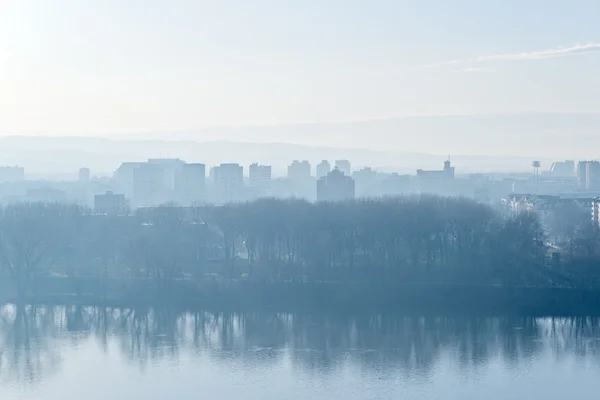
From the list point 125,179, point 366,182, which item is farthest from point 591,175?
point 125,179

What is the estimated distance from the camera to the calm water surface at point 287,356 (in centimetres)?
1190

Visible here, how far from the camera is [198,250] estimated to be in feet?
68.1

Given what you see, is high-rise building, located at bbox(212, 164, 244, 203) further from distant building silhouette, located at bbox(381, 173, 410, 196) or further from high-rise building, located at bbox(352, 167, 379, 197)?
distant building silhouette, located at bbox(381, 173, 410, 196)

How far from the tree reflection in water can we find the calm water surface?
2cm

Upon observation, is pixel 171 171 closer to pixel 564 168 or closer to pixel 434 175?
pixel 434 175

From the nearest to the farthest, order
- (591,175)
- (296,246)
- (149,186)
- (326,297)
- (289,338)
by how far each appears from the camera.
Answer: (289,338) < (326,297) < (296,246) < (149,186) < (591,175)

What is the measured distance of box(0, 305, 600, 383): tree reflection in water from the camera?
43.7ft

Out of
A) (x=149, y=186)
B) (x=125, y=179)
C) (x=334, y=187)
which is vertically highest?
(x=125, y=179)

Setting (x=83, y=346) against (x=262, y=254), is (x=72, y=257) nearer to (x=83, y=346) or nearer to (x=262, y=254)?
(x=262, y=254)

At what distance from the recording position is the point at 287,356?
534 inches

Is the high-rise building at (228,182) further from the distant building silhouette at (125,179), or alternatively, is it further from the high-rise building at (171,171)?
the distant building silhouette at (125,179)

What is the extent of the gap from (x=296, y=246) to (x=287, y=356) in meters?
6.41

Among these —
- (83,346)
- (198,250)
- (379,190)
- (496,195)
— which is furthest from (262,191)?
(83,346)

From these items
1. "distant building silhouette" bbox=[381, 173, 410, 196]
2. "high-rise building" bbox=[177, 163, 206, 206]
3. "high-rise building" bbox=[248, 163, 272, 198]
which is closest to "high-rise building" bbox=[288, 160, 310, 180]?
"high-rise building" bbox=[248, 163, 272, 198]
